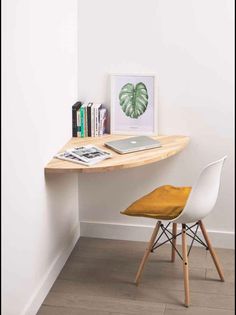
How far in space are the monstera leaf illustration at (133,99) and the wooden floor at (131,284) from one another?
81cm

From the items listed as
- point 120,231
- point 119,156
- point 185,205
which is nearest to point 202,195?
point 185,205

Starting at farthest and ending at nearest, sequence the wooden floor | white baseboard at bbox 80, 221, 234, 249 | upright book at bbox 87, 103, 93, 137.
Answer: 1. white baseboard at bbox 80, 221, 234, 249
2. upright book at bbox 87, 103, 93, 137
3. the wooden floor

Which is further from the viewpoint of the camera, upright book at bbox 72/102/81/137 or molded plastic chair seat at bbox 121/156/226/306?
upright book at bbox 72/102/81/137

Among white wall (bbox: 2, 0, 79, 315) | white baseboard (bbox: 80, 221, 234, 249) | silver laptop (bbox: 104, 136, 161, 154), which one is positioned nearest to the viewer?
white wall (bbox: 2, 0, 79, 315)

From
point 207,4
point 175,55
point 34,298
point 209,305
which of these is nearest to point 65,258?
point 34,298

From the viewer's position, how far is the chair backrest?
325 centimetres

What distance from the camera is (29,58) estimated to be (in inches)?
118

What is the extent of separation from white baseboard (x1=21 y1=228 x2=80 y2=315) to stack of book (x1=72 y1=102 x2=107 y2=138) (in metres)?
0.62

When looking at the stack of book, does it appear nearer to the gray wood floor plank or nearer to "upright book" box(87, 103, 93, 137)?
"upright book" box(87, 103, 93, 137)

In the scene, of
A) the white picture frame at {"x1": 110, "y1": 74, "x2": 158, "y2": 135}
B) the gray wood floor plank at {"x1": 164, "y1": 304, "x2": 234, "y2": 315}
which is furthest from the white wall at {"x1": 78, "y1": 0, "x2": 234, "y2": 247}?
the gray wood floor plank at {"x1": 164, "y1": 304, "x2": 234, "y2": 315}

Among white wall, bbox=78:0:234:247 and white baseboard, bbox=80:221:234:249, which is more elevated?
white wall, bbox=78:0:234:247

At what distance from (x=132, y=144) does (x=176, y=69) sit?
510 millimetres

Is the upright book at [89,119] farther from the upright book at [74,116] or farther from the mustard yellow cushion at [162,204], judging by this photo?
the mustard yellow cushion at [162,204]

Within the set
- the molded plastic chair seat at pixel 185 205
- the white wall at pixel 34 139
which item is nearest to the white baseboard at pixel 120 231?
the white wall at pixel 34 139
